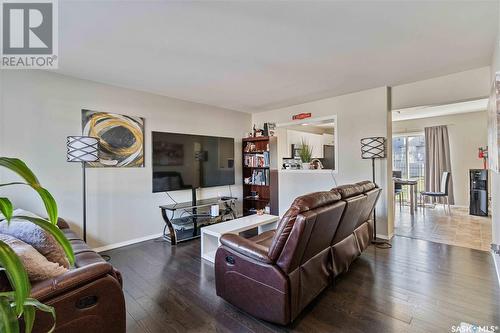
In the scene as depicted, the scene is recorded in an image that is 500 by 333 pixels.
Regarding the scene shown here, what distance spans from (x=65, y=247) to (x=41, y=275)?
2.71 ft

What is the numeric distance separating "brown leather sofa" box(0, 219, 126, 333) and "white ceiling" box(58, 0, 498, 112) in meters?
1.88

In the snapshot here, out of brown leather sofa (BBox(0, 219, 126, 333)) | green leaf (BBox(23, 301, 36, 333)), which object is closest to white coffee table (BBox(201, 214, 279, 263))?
brown leather sofa (BBox(0, 219, 126, 333))

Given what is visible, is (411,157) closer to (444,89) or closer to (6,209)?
(444,89)

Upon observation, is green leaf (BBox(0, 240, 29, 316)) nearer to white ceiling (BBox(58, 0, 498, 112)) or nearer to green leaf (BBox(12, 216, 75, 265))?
green leaf (BBox(12, 216, 75, 265))

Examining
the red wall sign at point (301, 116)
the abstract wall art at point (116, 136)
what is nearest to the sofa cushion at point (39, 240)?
the abstract wall art at point (116, 136)

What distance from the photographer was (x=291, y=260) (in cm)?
170

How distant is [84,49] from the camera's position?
2.45 metres

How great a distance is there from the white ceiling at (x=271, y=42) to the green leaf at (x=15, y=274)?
1.83 metres

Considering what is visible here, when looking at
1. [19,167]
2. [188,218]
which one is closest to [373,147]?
[188,218]

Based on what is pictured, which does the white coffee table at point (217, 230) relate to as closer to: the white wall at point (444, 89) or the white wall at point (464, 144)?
the white wall at point (444, 89)

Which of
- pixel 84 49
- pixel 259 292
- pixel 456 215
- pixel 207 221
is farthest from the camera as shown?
pixel 456 215

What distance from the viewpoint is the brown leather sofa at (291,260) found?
170 centimetres

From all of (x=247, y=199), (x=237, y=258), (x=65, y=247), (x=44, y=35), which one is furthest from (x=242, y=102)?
(x=65, y=247)

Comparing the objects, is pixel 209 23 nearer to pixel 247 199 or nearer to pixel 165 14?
pixel 165 14
